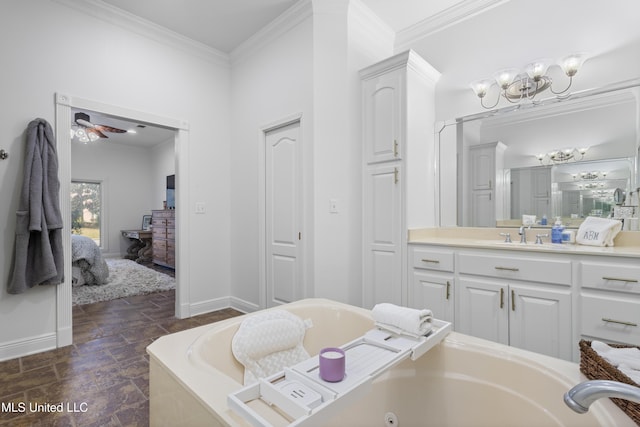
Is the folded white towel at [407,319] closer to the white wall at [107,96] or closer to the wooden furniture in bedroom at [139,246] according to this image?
the white wall at [107,96]

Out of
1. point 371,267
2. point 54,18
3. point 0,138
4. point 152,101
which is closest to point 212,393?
point 371,267

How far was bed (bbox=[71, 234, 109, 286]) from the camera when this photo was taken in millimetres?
4338

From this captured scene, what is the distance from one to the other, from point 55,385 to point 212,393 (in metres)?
1.77

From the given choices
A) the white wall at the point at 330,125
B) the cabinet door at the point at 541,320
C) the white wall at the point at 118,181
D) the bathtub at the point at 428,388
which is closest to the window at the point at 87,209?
the white wall at the point at 118,181

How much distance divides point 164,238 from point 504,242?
5.72 m

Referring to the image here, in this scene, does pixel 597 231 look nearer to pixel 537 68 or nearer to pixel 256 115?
pixel 537 68

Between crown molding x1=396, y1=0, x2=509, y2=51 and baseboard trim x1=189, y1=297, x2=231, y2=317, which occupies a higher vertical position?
crown molding x1=396, y1=0, x2=509, y2=51

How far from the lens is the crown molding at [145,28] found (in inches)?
106

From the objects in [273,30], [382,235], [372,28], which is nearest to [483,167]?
[382,235]

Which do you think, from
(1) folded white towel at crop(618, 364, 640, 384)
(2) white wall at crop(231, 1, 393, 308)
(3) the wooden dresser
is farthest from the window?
(1) folded white towel at crop(618, 364, 640, 384)

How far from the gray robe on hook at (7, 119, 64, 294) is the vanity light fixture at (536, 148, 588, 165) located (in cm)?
380

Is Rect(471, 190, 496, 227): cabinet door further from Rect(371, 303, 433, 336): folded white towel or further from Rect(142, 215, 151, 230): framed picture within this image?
Rect(142, 215, 151, 230): framed picture

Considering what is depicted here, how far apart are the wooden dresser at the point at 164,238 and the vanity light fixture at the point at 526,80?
16.7 feet

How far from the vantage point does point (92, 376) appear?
209 cm
